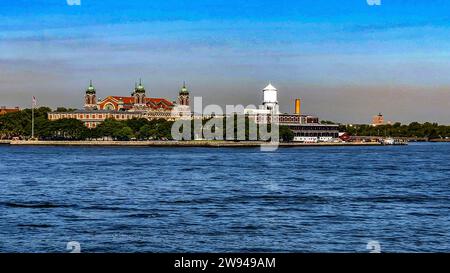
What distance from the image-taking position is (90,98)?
154m

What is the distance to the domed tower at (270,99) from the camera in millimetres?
147475

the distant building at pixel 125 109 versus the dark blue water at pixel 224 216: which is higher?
the distant building at pixel 125 109

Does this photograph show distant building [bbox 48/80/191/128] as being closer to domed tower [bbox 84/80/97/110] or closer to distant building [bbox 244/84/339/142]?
domed tower [bbox 84/80/97/110]

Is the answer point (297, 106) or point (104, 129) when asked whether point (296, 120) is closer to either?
point (297, 106)

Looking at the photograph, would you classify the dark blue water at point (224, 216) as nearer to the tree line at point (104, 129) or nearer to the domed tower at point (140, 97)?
the tree line at point (104, 129)

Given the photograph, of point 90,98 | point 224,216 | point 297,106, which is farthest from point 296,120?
point 224,216

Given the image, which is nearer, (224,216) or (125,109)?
(224,216)

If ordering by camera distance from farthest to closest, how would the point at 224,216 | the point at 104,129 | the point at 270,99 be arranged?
the point at 270,99, the point at 104,129, the point at 224,216

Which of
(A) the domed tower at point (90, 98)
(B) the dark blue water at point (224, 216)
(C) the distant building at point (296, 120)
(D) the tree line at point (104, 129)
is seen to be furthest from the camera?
(A) the domed tower at point (90, 98)

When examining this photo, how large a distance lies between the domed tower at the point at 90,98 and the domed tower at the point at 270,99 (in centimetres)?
3704

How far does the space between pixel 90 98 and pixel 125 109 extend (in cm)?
847

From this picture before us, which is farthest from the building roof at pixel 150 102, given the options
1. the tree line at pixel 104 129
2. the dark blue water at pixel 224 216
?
the dark blue water at pixel 224 216

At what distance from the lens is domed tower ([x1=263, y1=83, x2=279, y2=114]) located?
147m
